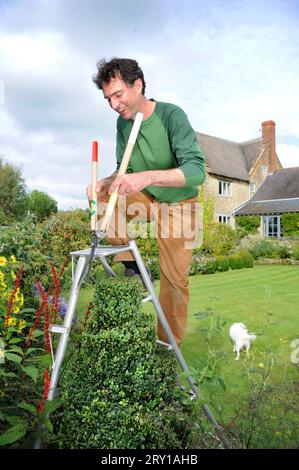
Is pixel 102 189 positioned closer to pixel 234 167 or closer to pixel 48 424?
pixel 48 424

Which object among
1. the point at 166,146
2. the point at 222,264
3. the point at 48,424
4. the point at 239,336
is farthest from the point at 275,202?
the point at 48,424

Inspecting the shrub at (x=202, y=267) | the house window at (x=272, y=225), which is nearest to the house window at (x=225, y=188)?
the house window at (x=272, y=225)

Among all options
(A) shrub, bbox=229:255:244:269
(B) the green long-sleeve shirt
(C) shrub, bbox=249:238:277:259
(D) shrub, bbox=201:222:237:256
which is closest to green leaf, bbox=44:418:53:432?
(B) the green long-sleeve shirt

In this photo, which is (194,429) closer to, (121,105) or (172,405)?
(172,405)

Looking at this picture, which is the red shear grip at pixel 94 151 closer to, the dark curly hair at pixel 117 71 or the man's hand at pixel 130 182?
the man's hand at pixel 130 182

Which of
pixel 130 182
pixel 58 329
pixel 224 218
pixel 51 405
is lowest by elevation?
pixel 51 405

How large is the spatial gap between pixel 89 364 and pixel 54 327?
35cm

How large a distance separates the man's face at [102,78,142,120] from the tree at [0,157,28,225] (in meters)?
29.4

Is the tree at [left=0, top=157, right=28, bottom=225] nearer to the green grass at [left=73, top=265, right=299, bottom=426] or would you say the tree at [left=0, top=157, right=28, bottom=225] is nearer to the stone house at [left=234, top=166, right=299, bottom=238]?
the stone house at [left=234, top=166, right=299, bottom=238]

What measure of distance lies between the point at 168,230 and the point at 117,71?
119cm

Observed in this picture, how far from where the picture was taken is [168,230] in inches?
130

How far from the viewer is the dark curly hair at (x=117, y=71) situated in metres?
2.71

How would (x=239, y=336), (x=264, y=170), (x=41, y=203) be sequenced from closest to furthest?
(x=239, y=336) < (x=41, y=203) < (x=264, y=170)
